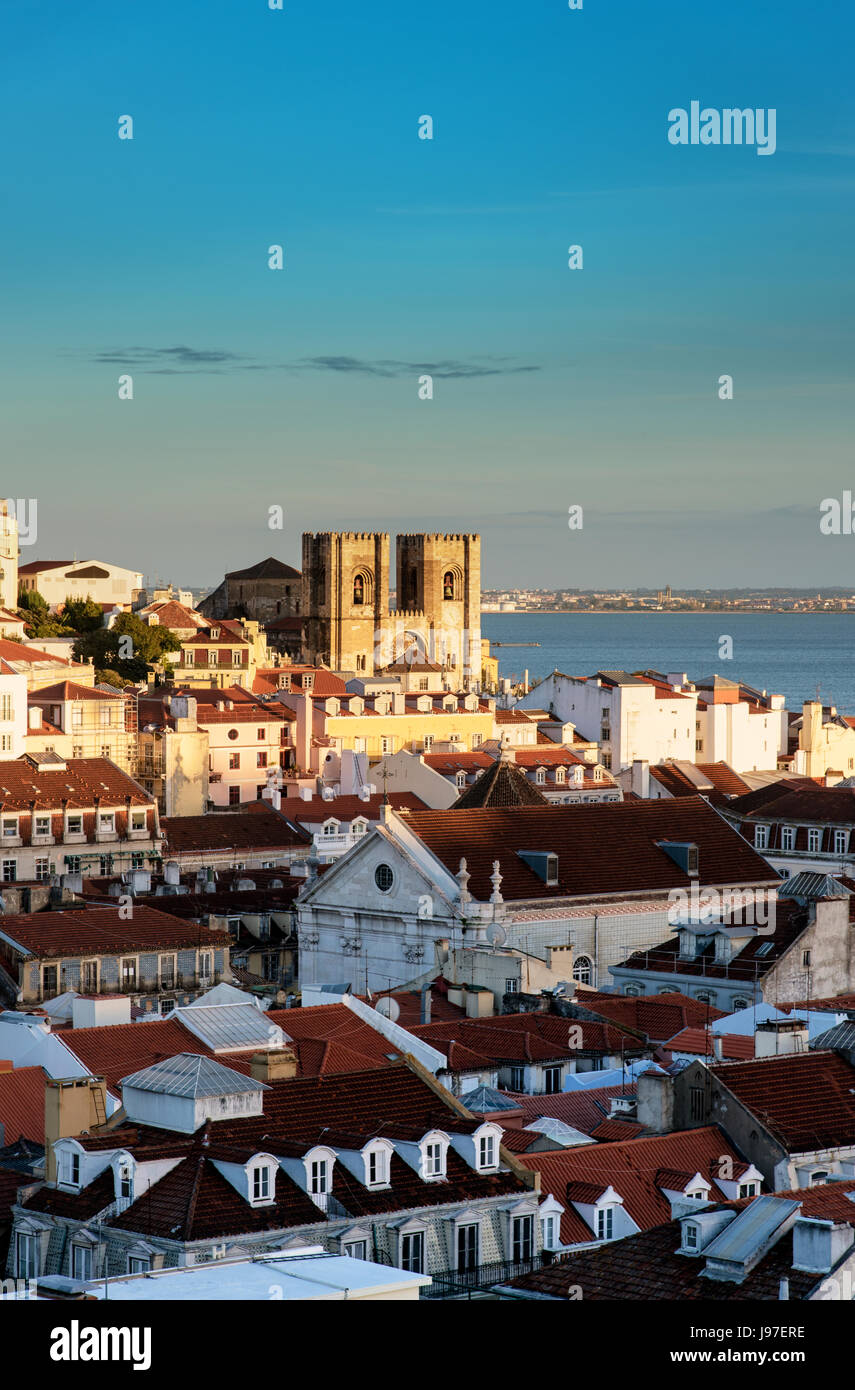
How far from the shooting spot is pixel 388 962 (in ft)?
172

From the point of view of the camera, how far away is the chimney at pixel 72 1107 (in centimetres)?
2733

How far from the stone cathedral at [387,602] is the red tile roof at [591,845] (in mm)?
111851

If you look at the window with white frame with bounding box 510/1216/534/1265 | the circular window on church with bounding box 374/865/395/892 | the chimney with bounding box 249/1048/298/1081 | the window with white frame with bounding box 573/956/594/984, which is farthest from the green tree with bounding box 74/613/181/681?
the window with white frame with bounding box 510/1216/534/1265

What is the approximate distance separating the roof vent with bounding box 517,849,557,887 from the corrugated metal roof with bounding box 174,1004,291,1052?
1817cm

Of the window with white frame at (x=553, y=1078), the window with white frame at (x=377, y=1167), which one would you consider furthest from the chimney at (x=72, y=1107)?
the window with white frame at (x=553, y=1078)

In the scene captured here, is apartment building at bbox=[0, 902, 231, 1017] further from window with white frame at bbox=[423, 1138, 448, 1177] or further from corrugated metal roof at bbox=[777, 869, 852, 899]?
window with white frame at bbox=[423, 1138, 448, 1177]

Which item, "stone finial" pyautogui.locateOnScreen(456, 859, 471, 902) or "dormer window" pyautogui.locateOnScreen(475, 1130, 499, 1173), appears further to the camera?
"stone finial" pyautogui.locateOnScreen(456, 859, 471, 902)

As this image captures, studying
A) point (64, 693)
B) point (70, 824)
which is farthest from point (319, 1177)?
point (64, 693)

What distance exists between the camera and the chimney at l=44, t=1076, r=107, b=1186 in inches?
1076

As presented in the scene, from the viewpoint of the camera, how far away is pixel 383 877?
52750 millimetres

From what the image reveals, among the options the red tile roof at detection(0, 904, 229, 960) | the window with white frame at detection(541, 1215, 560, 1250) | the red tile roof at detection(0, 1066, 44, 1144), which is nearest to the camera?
the window with white frame at detection(541, 1215, 560, 1250)

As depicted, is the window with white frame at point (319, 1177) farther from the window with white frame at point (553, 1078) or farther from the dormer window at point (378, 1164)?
the window with white frame at point (553, 1078)
